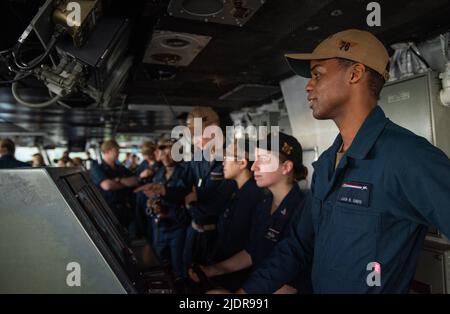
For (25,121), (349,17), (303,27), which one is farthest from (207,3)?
(25,121)

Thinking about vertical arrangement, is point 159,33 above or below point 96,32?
above

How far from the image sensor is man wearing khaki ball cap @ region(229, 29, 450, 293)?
963mm

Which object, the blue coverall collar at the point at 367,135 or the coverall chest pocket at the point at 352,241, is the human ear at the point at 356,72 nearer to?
the blue coverall collar at the point at 367,135

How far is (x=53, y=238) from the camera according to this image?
87 centimetres

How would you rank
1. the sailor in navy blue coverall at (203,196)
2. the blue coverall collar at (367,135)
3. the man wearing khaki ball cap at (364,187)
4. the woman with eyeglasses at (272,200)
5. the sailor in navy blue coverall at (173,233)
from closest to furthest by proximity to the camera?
the man wearing khaki ball cap at (364,187) → the blue coverall collar at (367,135) → the woman with eyeglasses at (272,200) → the sailor in navy blue coverall at (203,196) → the sailor in navy blue coverall at (173,233)

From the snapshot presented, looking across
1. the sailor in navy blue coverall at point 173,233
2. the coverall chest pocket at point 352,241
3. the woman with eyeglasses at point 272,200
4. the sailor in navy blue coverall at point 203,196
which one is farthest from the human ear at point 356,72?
the sailor in navy blue coverall at point 173,233

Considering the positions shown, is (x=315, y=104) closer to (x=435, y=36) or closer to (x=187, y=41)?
(x=187, y=41)

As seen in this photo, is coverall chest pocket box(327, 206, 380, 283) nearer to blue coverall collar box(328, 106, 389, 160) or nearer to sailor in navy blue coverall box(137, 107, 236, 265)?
blue coverall collar box(328, 106, 389, 160)

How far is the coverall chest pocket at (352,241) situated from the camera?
1.04 m

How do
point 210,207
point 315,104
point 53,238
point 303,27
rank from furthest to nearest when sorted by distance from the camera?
point 210,207 → point 303,27 → point 315,104 → point 53,238

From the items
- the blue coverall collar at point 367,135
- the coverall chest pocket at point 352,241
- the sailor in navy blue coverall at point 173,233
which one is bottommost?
the sailor in navy blue coverall at point 173,233

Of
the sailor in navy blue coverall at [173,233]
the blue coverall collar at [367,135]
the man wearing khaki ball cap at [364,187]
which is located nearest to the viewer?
the man wearing khaki ball cap at [364,187]
